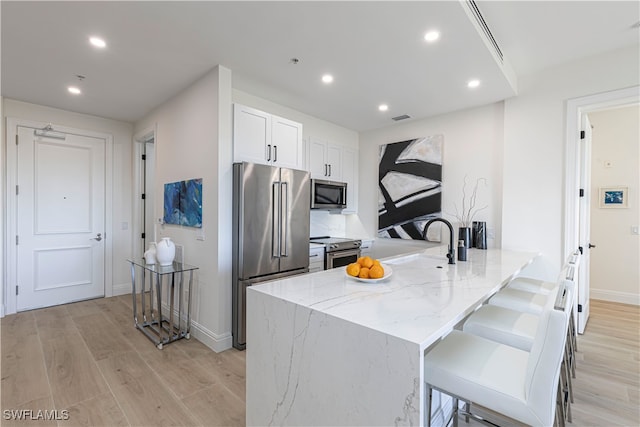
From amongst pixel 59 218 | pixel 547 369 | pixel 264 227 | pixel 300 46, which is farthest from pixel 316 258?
pixel 59 218

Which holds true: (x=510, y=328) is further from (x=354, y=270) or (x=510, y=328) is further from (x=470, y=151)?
(x=470, y=151)

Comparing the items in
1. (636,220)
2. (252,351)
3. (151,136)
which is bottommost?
(252,351)

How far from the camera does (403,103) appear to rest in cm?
365

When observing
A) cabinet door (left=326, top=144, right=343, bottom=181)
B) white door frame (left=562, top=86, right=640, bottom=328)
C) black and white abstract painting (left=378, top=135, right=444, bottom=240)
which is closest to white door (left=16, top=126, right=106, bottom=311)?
cabinet door (left=326, top=144, right=343, bottom=181)

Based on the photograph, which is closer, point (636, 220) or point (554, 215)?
point (554, 215)

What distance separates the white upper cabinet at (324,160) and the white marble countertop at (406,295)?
242 centimetres

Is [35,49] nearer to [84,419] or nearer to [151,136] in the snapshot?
[151,136]

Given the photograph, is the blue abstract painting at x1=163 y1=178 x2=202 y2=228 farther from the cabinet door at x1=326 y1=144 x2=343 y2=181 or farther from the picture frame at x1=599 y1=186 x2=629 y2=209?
the picture frame at x1=599 y1=186 x2=629 y2=209

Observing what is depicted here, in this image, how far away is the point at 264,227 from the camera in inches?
115

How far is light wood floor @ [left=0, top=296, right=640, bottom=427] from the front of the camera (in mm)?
1907

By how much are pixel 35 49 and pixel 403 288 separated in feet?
11.5

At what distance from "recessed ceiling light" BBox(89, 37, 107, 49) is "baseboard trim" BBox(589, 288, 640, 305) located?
6582 mm

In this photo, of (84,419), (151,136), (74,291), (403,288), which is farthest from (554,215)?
(74,291)

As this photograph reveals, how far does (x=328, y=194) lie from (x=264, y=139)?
1.46 metres
